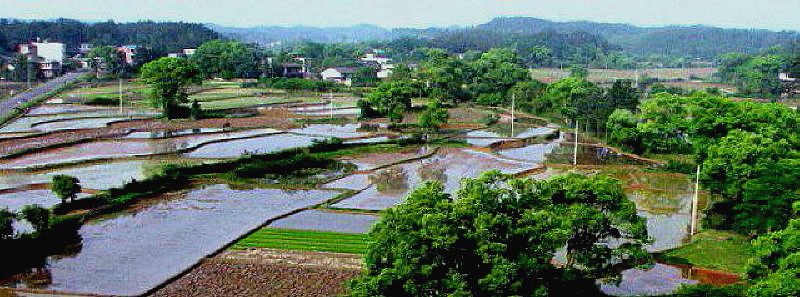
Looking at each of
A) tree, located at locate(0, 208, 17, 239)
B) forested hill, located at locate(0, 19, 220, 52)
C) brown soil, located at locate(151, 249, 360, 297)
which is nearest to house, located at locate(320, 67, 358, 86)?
forested hill, located at locate(0, 19, 220, 52)

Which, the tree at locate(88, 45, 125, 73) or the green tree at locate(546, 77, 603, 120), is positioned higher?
the tree at locate(88, 45, 125, 73)

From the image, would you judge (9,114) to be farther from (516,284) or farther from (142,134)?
(516,284)

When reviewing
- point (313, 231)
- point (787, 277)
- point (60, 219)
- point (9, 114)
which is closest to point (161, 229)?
point (60, 219)

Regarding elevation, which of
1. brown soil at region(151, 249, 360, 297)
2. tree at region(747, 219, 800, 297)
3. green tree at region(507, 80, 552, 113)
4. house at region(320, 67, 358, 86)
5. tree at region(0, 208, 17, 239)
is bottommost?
brown soil at region(151, 249, 360, 297)

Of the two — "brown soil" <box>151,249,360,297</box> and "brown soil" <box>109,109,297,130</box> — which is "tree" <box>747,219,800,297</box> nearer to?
"brown soil" <box>151,249,360,297</box>

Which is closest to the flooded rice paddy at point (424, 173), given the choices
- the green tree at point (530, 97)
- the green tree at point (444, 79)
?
the green tree at point (530, 97)
